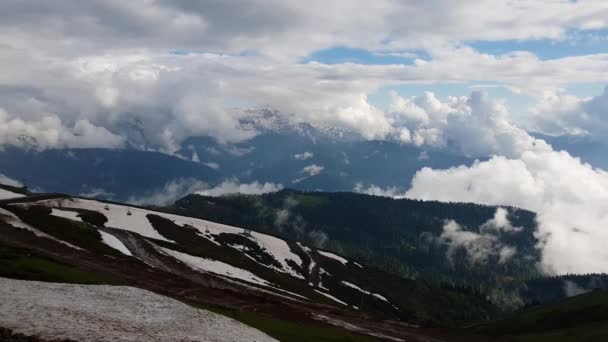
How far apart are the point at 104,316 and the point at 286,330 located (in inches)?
846

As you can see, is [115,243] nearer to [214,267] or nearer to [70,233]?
[70,233]

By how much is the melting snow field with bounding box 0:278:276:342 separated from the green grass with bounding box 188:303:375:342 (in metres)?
6.46

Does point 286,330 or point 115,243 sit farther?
point 115,243

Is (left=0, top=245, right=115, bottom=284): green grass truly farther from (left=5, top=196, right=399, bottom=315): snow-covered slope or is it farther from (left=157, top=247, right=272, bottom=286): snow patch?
(left=157, top=247, right=272, bottom=286): snow patch

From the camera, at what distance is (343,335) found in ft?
184

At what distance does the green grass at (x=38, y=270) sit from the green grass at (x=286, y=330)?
14.1 metres

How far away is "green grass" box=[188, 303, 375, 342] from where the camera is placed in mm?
48750

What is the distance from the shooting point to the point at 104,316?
1368 inches

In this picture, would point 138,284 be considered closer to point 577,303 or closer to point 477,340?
point 477,340

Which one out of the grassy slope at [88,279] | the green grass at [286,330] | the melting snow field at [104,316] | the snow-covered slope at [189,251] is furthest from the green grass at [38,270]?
the snow-covered slope at [189,251]

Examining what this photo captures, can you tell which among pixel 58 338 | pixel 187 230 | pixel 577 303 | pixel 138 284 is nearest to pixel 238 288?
pixel 138 284

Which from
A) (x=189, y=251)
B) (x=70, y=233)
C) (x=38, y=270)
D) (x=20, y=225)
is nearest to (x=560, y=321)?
(x=189, y=251)

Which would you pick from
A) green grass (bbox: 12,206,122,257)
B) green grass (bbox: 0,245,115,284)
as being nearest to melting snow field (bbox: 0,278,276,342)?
green grass (bbox: 0,245,115,284)

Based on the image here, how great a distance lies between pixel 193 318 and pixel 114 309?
6.17 m
